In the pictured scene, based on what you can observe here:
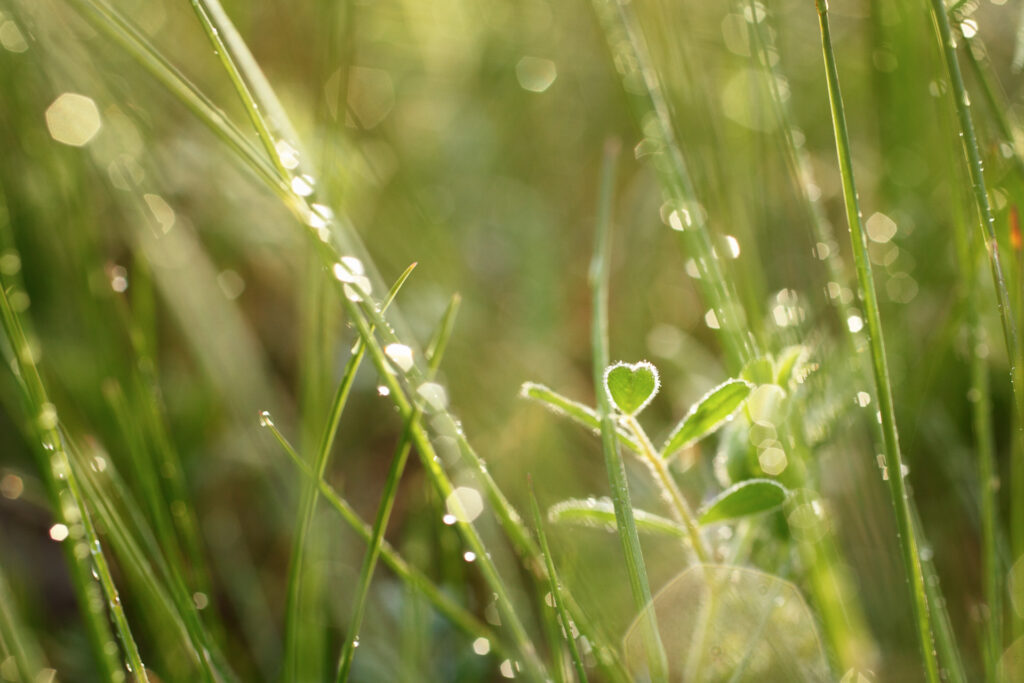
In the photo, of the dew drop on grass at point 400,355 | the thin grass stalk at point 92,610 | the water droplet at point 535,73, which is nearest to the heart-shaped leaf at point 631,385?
the dew drop on grass at point 400,355

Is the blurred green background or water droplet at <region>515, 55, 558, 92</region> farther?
water droplet at <region>515, 55, 558, 92</region>

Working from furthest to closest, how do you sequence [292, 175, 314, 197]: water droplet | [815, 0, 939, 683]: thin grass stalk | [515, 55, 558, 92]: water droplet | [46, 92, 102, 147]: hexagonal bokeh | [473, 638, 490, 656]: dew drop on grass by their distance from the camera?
[515, 55, 558, 92]: water droplet < [46, 92, 102, 147]: hexagonal bokeh < [473, 638, 490, 656]: dew drop on grass < [292, 175, 314, 197]: water droplet < [815, 0, 939, 683]: thin grass stalk

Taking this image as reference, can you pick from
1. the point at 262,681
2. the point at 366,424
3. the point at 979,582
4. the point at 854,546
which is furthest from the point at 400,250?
the point at 979,582

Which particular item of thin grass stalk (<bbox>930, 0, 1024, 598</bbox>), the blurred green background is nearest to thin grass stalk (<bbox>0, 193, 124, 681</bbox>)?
the blurred green background

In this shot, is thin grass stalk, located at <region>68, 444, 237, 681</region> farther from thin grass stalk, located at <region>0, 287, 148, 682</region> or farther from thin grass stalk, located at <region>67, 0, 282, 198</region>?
thin grass stalk, located at <region>67, 0, 282, 198</region>

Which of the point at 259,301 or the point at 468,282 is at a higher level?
the point at 468,282

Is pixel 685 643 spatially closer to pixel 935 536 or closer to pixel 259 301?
pixel 935 536

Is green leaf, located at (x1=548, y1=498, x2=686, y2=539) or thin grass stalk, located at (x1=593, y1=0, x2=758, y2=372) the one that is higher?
thin grass stalk, located at (x1=593, y1=0, x2=758, y2=372)
